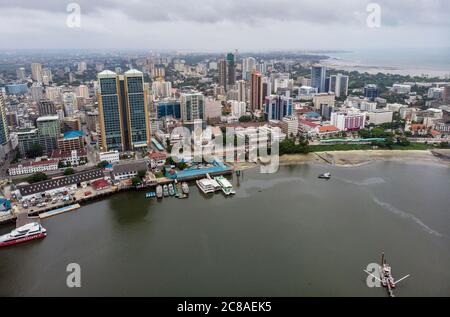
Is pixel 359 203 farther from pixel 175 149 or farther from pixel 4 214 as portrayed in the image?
pixel 4 214

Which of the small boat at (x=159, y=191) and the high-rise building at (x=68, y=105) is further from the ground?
the high-rise building at (x=68, y=105)

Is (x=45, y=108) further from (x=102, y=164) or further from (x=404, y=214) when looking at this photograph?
(x=404, y=214)

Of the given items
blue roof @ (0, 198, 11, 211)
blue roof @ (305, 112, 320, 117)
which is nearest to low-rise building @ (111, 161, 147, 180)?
blue roof @ (0, 198, 11, 211)

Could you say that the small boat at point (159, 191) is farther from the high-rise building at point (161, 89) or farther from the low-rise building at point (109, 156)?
the high-rise building at point (161, 89)

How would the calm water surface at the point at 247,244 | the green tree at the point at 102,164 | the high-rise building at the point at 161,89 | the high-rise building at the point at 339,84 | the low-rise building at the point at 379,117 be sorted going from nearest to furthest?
the calm water surface at the point at 247,244, the green tree at the point at 102,164, the low-rise building at the point at 379,117, the high-rise building at the point at 161,89, the high-rise building at the point at 339,84

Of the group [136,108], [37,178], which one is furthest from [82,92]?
[37,178]

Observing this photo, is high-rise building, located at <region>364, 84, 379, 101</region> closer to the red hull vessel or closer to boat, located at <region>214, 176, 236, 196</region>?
boat, located at <region>214, 176, 236, 196</region>

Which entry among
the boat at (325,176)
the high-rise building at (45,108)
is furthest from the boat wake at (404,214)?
the high-rise building at (45,108)
